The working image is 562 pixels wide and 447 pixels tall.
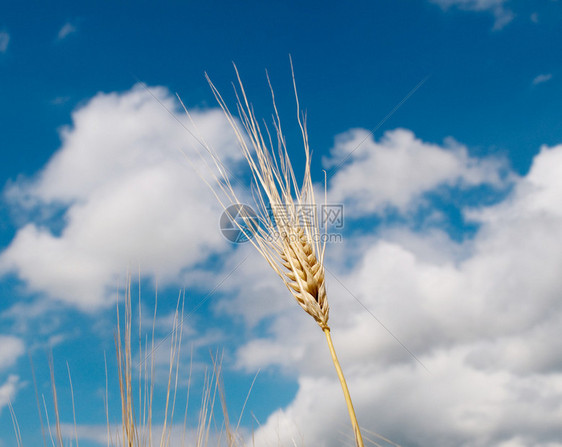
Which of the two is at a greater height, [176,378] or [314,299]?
[314,299]

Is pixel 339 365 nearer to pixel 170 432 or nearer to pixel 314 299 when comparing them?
pixel 314 299

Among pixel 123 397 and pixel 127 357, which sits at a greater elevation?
pixel 127 357

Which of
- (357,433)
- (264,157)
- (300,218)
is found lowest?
(357,433)

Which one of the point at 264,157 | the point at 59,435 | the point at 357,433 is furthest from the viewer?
the point at 264,157

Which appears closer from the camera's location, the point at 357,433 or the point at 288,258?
the point at 357,433

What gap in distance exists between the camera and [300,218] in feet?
6.81

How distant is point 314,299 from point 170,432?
86cm

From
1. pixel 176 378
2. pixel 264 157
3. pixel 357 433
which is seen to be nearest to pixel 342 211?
pixel 264 157

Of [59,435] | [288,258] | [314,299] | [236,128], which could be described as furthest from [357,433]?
[236,128]

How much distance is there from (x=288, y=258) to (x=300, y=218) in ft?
0.63

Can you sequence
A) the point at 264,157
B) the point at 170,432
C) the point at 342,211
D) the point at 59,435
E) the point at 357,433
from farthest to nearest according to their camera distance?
the point at 342,211 → the point at 264,157 → the point at 170,432 → the point at 59,435 → the point at 357,433

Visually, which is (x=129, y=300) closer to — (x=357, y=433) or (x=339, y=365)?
(x=339, y=365)

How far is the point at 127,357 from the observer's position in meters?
1.74

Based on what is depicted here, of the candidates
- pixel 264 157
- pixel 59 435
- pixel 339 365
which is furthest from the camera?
pixel 264 157
